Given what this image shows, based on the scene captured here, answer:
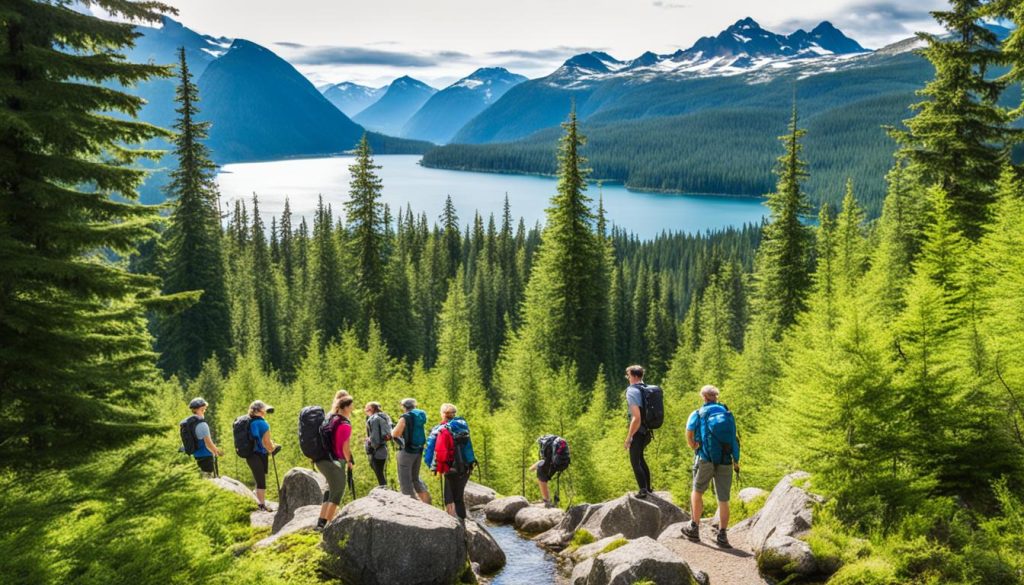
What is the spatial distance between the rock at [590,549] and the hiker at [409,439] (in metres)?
3.51

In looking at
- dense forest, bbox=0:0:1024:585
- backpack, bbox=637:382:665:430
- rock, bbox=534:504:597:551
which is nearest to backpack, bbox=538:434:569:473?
rock, bbox=534:504:597:551

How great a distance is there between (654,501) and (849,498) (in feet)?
13.5

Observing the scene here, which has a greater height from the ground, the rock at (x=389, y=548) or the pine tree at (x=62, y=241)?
the pine tree at (x=62, y=241)

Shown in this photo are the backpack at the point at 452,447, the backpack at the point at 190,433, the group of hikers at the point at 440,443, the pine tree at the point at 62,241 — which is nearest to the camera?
the pine tree at the point at 62,241

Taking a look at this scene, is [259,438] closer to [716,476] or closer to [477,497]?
[477,497]

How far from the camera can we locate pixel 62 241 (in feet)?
34.1

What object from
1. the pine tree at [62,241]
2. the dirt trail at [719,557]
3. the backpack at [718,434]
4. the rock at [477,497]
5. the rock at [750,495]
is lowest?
the rock at [477,497]

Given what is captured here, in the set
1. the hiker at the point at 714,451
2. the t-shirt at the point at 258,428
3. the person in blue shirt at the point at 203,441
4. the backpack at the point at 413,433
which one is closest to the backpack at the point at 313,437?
the backpack at the point at 413,433

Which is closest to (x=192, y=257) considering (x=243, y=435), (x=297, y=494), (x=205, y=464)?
(x=205, y=464)

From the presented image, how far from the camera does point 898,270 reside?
27766mm

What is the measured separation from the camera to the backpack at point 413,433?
13.3 metres

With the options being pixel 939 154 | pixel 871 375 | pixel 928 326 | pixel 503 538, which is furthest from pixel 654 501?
pixel 939 154

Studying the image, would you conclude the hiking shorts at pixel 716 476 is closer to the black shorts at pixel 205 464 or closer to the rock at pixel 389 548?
the rock at pixel 389 548

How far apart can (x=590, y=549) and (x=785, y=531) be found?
3428 millimetres
